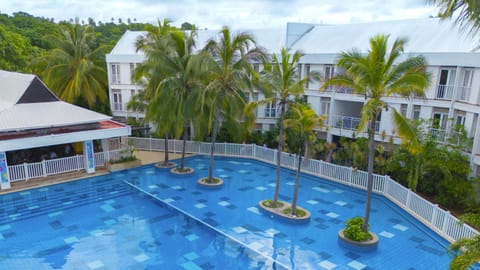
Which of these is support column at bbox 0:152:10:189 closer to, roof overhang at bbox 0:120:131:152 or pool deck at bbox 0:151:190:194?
pool deck at bbox 0:151:190:194

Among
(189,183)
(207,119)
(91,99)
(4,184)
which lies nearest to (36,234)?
(4,184)

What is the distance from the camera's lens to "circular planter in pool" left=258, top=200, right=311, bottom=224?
13281 millimetres

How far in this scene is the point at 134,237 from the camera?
1225 centimetres

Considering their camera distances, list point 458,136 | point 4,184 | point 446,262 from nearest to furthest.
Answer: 1. point 446,262
2. point 458,136
3. point 4,184

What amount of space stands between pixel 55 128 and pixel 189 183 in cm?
778

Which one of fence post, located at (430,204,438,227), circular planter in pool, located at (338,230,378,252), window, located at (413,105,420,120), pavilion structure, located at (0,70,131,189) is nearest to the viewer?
circular planter in pool, located at (338,230,378,252)

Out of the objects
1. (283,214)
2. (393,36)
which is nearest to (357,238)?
(283,214)

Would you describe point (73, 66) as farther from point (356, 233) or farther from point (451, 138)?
point (451, 138)

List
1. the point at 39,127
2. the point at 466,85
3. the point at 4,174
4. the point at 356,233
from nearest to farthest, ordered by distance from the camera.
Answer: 1. the point at 356,233
2. the point at 466,85
3. the point at 4,174
4. the point at 39,127

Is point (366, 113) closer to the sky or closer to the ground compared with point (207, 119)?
closer to the sky

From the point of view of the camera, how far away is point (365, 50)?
20.7 m

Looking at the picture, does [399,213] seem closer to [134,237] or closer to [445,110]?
[445,110]

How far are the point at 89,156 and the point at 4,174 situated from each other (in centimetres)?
384

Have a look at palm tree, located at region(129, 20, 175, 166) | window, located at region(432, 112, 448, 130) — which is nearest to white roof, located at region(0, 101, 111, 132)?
palm tree, located at region(129, 20, 175, 166)
